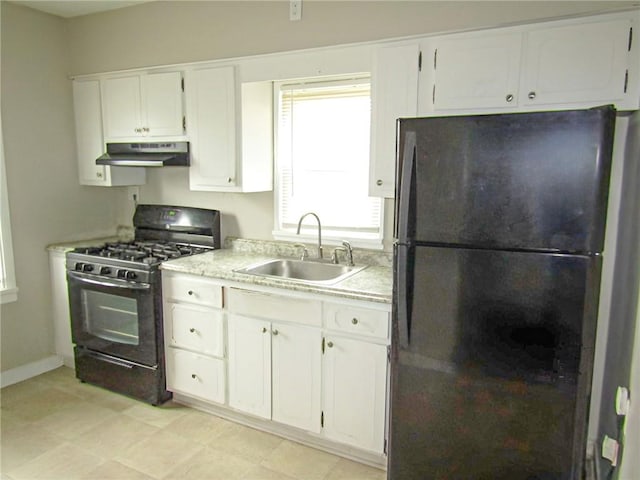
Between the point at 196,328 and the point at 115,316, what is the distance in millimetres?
651

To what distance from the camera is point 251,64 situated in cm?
285

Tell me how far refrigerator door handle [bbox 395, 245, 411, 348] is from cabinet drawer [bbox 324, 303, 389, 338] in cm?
27

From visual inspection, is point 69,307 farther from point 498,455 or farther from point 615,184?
point 615,184

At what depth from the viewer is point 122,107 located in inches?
131

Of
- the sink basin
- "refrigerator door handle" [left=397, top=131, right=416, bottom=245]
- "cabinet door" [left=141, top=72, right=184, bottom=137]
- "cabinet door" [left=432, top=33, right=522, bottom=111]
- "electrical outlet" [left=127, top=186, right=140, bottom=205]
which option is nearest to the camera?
"refrigerator door handle" [left=397, top=131, right=416, bottom=245]

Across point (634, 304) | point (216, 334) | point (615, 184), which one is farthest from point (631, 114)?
point (216, 334)

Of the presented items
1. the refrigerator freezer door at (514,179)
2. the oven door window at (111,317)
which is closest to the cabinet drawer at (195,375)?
the oven door window at (111,317)

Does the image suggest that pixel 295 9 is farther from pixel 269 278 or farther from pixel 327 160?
pixel 269 278

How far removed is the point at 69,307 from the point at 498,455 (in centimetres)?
297

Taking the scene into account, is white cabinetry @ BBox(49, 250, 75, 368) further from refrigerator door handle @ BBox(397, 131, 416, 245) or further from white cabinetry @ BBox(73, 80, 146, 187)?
refrigerator door handle @ BBox(397, 131, 416, 245)

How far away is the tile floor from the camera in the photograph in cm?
240

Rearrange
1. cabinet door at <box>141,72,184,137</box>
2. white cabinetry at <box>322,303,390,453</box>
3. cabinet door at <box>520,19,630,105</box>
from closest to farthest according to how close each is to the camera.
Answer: cabinet door at <box>520,19,630,105</box>, white cabinetry at <box>322,303,390,453</box>, cabinet door at <box>141,72,184,137</box>

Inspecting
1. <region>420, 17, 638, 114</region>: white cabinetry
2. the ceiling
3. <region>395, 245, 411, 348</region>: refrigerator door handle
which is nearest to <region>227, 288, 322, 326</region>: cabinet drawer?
<region>395, 245, 411, 348</region>: refrigerator door handle

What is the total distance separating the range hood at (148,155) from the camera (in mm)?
3070
